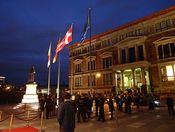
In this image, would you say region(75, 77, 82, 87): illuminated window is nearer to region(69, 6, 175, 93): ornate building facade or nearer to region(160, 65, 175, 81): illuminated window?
region(69, 6, 175, 93): ornate building facade

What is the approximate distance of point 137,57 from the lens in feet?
111

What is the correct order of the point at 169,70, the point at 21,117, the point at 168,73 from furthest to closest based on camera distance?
the point at 169,70, the point at 168,73, the point at 21,117

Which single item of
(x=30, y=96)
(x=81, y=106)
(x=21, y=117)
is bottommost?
(x=21, y=117)

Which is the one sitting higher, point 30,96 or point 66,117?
point 66,117

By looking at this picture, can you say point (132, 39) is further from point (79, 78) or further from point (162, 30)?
point (79, 78)

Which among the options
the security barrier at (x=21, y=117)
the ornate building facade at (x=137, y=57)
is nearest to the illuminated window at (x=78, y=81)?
the ornate building facade at (x=137, y=57)

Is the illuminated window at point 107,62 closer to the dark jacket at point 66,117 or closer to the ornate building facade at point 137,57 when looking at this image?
the ornate building facade at point 137,57

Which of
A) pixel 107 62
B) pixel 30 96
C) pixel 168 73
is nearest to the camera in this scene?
pixel 30 96

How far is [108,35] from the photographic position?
40438 mm

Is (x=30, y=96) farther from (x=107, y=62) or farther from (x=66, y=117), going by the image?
(x=107, y=62)

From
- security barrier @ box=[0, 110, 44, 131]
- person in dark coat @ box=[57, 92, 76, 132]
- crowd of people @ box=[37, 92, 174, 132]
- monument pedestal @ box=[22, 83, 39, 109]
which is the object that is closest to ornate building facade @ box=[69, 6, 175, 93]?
monument pedestal @ box=[22, 83, 39, 109]

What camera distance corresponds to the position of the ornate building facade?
29688 mm

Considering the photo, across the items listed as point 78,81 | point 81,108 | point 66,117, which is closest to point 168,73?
point 81,108

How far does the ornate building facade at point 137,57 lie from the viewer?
97.4 ft
